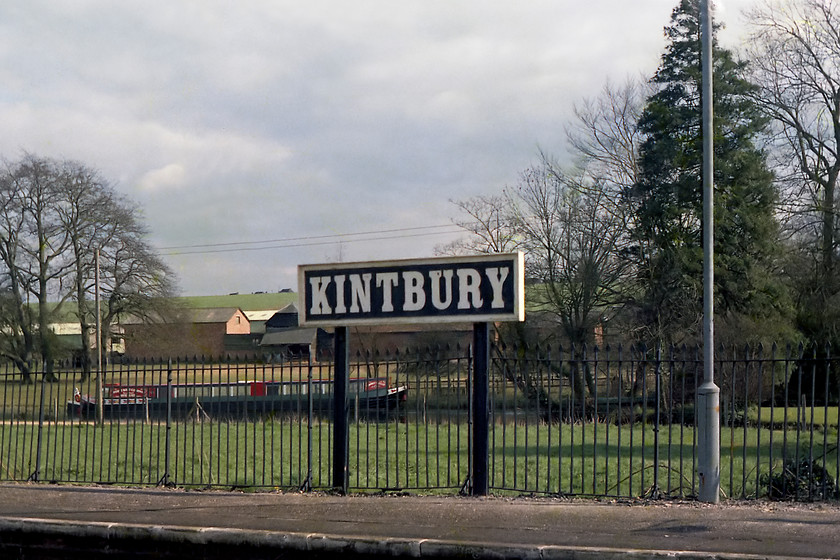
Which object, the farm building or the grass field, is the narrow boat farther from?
the farm building

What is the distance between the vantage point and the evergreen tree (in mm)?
32031

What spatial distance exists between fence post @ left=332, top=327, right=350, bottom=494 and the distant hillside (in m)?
66.0

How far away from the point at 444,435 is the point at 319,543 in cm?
1602

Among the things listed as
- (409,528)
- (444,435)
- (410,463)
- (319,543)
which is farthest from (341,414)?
(444,435)

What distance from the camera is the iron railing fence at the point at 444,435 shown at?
9336 millimetres

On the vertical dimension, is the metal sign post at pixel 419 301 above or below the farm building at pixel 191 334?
above

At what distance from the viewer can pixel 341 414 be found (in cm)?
1005

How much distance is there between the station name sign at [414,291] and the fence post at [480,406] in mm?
269

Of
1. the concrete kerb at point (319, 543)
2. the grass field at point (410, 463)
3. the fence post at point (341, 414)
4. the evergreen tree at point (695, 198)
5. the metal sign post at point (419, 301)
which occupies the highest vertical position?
the evergreen tree at point (695, 198)

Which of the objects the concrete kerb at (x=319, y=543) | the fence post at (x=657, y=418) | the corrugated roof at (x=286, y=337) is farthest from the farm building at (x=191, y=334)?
the fence post at (x=657, y=418)

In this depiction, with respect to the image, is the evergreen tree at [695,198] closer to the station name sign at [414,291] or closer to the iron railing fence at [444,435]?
the iron railing fence at [444,435]

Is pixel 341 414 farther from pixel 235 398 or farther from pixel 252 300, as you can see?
pixel 252 300

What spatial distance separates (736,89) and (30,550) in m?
30.9

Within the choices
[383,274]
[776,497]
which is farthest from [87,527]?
[776,497]
